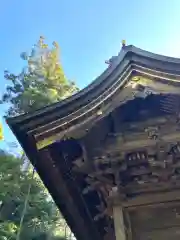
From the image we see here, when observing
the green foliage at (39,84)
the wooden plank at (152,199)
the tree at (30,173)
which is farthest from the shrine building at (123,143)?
the green foliage at (39,84)

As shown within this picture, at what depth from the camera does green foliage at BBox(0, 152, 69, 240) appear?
13.5 metres

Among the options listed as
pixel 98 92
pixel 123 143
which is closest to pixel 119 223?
pixel 123 143

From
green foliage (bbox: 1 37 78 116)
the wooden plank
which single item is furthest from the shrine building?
green foliage (bbox: 1 37 78 116)

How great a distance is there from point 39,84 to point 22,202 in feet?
19.7

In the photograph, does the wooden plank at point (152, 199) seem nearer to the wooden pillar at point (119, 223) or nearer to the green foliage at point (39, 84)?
the wooden pillar at point (119, 223)

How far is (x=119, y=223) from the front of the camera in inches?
160

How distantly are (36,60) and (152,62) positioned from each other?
15.7 meters

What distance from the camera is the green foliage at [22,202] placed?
13516mm

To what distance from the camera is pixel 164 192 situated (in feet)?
13.8

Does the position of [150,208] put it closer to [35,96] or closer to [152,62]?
[152,62]

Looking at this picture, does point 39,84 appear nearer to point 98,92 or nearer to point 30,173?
point 30,173

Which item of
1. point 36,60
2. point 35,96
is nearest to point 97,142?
point 35,96

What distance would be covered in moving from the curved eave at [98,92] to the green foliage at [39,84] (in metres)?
11.6

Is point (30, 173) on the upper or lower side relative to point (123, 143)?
upper
